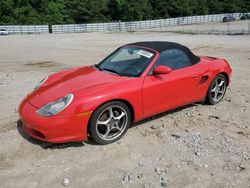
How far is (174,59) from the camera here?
502cm

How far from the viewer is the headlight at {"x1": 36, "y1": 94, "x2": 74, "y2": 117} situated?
3879 mm

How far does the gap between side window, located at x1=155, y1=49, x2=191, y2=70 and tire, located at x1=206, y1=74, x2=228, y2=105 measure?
0.80 meters

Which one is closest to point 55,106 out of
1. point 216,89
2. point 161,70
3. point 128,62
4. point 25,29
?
point 128,62

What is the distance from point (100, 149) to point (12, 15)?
57.5 metres

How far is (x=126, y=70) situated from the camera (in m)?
4.67

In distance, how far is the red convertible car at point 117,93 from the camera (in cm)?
389

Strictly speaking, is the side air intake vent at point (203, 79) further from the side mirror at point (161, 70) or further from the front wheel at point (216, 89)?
the side mirror at point (161, 70)

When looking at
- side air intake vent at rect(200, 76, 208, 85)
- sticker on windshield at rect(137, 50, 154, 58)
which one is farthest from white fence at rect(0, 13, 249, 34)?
side air intake vent at rect(200, 76, 208, 85)

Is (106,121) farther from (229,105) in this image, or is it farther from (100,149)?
(229,105)

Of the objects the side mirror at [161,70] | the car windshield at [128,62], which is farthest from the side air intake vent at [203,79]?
the car windshield at [128,62]

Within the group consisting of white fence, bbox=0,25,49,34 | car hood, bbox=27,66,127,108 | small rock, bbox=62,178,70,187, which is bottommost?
white fence, bbox=0,25,49,34

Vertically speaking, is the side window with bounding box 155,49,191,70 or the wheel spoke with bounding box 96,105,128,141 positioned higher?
the side window with bounding box 155,49,191,70

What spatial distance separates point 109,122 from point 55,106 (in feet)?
2.63

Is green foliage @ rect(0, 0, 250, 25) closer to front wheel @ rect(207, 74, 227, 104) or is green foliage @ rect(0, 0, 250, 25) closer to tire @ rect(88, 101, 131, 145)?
front wheel @ rect(207, 74, 227, 104)
